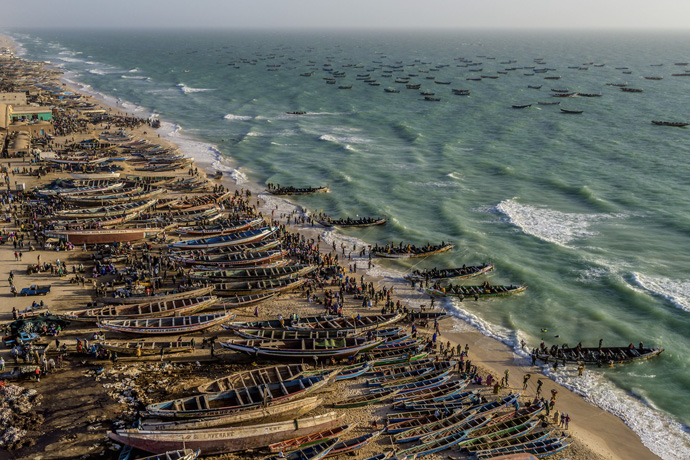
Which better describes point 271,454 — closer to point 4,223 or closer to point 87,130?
point 4,223

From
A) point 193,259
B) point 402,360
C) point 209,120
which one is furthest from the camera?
point 209,120

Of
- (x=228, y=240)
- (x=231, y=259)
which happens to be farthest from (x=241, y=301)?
A: (x=228, y=240)

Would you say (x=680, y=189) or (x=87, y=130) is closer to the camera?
(x=680, y=189)

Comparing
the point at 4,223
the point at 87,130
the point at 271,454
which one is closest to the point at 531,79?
the point at 87,130

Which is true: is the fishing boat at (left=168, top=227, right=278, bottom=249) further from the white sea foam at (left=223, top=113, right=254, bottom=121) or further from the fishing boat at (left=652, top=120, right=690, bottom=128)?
the fishing boat at (left=652, top=120, right=690, bottom=128)

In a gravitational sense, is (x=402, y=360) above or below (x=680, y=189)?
below

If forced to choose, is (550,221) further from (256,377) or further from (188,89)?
(188,89)

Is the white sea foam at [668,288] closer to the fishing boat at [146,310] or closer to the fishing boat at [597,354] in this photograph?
the fishing boat at [597,354]
